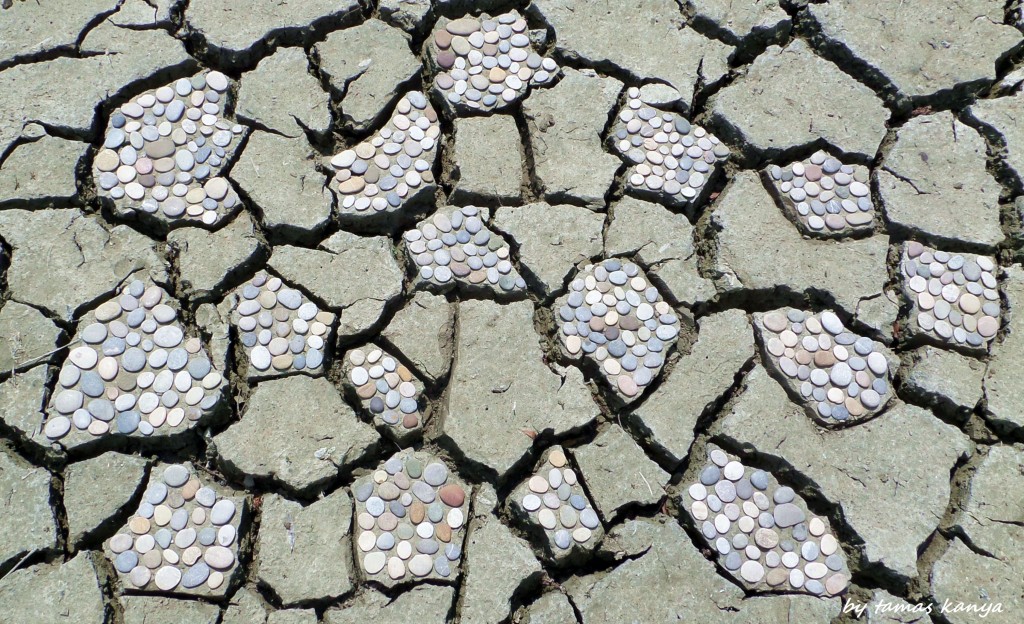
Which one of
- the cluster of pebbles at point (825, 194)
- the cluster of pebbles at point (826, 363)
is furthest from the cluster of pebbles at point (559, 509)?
the cluster of pebbles at point (825, 194)

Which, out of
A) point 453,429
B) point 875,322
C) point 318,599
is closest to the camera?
point 318,599

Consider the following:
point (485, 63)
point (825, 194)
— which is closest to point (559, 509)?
point (825, 194)

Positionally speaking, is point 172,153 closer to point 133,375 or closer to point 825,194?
point 133,375

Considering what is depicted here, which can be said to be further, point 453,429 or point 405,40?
point 405,40

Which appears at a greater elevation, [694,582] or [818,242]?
[818,242]

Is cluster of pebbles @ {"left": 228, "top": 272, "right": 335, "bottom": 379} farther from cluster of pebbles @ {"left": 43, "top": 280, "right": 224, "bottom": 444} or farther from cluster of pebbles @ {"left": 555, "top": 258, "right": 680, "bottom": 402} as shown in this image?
cluster of pebbles @ {"left": 555, "top": 258, "right": 680, "bottom": 402}

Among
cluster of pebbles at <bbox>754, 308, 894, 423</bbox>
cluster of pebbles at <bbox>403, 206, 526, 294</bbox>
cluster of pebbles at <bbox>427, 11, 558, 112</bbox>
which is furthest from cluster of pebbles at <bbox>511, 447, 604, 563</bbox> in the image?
cluster of pebbles at <bbox>427, 11, 558, 112</bbox>

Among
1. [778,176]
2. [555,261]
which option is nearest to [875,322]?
[778,176]

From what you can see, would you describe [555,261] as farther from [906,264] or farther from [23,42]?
[23,42]
